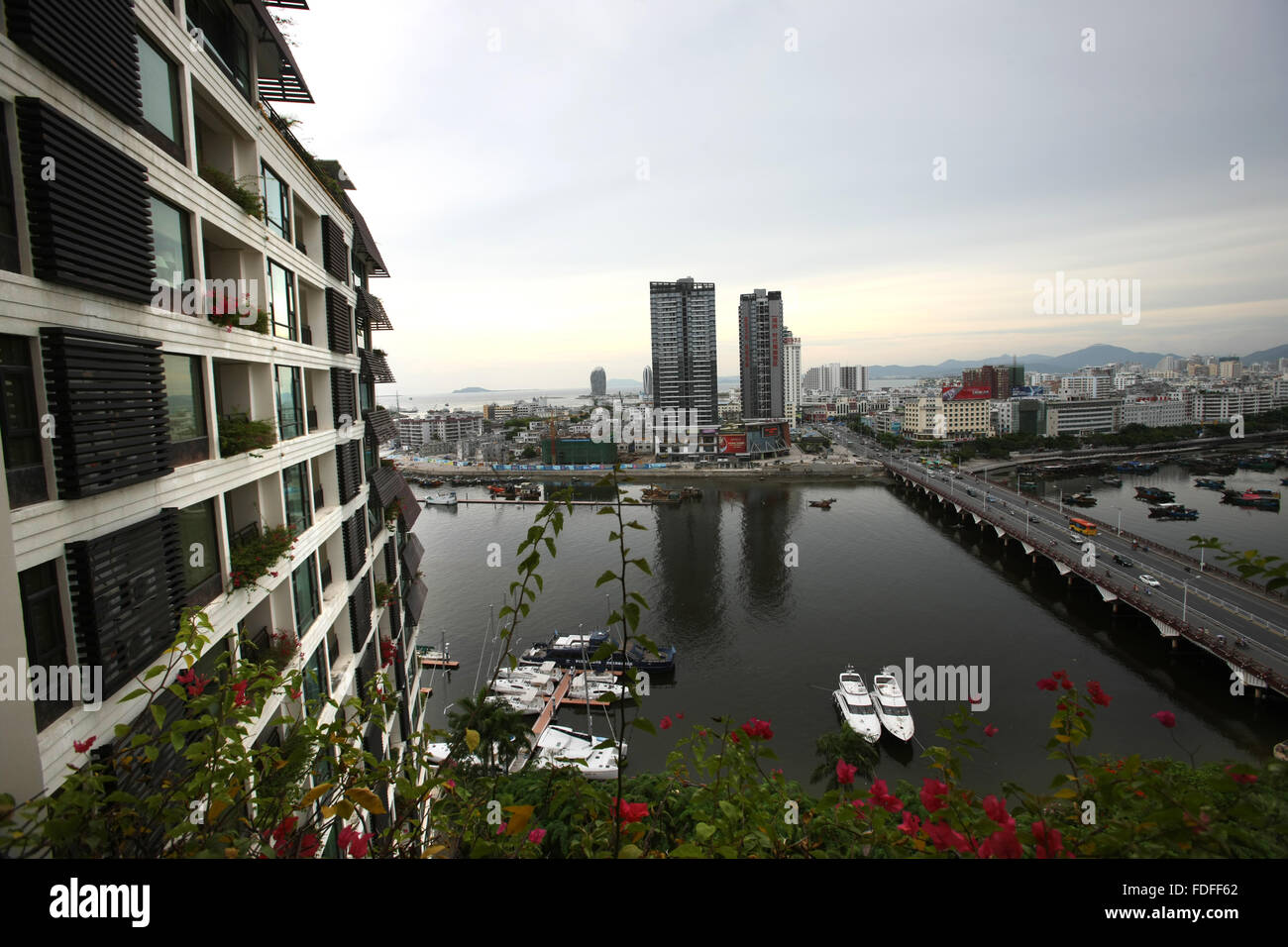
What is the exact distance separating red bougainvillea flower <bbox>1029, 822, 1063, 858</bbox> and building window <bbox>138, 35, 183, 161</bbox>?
12.7 ft

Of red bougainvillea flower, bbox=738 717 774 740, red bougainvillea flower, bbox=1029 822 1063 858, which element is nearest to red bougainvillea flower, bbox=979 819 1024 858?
red bougainvillea flower, bbox=1029 822 1063 858

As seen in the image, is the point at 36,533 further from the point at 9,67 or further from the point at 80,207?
the point at 9,67

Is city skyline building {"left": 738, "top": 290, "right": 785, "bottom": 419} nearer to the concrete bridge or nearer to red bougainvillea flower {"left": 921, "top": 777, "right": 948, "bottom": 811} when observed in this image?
the concrete bridge

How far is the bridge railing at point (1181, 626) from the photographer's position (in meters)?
11.6

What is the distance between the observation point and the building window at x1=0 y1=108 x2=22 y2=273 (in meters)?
1.95

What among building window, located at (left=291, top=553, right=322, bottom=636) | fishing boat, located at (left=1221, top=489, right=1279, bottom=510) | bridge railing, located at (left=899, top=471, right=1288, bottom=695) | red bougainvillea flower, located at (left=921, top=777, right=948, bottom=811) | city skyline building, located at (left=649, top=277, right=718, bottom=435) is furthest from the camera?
city skyline building, located at (left=649, top=277, right=718, bottom=435)

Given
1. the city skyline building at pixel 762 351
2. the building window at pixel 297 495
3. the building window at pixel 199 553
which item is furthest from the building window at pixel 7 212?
the city skyline building at pixel 762 351

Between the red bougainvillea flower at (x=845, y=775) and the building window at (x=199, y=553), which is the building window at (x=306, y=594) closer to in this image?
the building window at (x=199, y=553)

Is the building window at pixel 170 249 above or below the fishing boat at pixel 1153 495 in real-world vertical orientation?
above

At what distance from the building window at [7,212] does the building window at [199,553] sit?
131cm

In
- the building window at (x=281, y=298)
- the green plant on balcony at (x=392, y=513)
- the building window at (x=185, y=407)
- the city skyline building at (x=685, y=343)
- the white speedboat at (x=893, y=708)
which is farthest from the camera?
the city skyline building at (x=685, y=343)

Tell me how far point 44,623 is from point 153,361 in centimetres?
110

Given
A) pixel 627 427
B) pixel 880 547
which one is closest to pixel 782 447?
pixel 627 427
